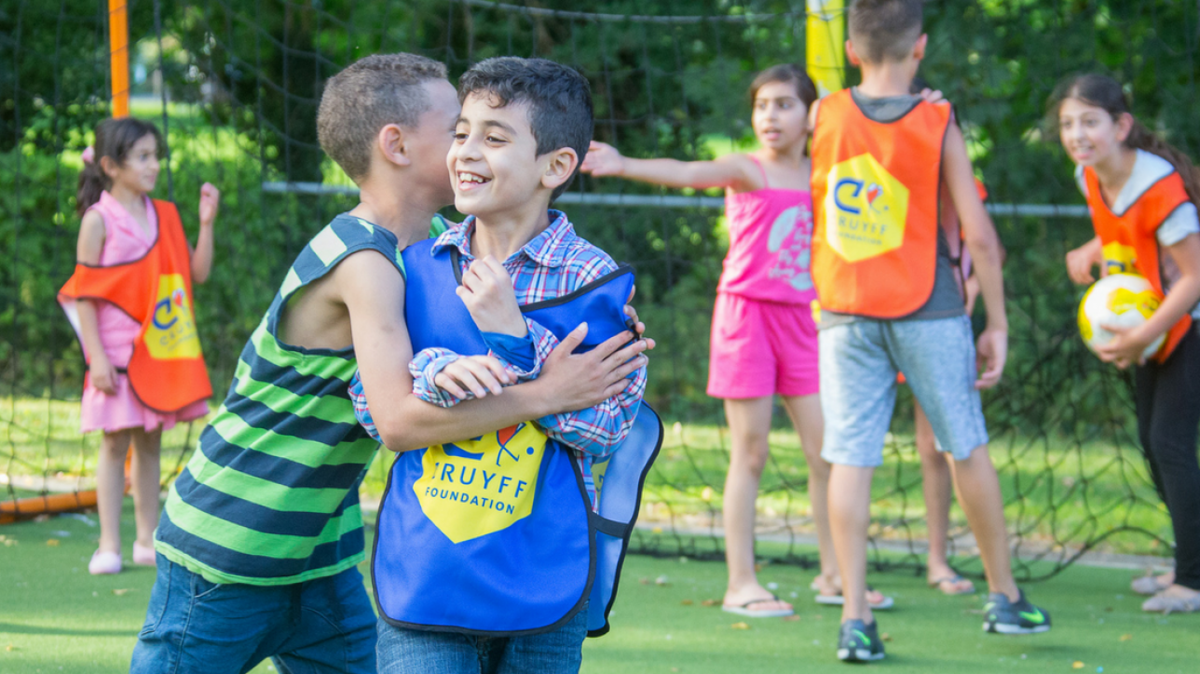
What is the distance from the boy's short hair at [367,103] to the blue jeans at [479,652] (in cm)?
79

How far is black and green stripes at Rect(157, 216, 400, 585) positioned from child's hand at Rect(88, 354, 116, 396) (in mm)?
2266

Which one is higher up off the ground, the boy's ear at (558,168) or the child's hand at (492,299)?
the boy's ear at (558,168)

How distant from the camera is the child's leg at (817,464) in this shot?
12.3 feet

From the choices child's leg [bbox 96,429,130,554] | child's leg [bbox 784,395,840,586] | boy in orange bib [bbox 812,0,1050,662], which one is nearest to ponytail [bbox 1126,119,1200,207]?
boy in orange bib [bbox 812,0,1050,662]

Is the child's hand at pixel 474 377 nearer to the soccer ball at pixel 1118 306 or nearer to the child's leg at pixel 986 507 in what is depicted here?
the child's leg at pixel 986 507

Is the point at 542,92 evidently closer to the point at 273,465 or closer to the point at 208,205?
the point at 273,465

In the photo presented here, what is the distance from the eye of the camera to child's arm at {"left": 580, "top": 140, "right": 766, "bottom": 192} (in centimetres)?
304

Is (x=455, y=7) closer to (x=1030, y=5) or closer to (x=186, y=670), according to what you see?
(x=1030, y=5)

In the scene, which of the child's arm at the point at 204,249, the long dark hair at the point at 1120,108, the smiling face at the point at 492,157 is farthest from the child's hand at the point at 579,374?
the child's arm at the point at 204,249

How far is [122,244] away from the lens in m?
4.04

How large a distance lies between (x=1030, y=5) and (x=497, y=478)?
8432 millimetres

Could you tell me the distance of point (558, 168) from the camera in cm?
169

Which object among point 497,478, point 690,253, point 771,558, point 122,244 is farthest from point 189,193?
point 497,478

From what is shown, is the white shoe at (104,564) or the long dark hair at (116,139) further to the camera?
the long dark hair at (116,139)
